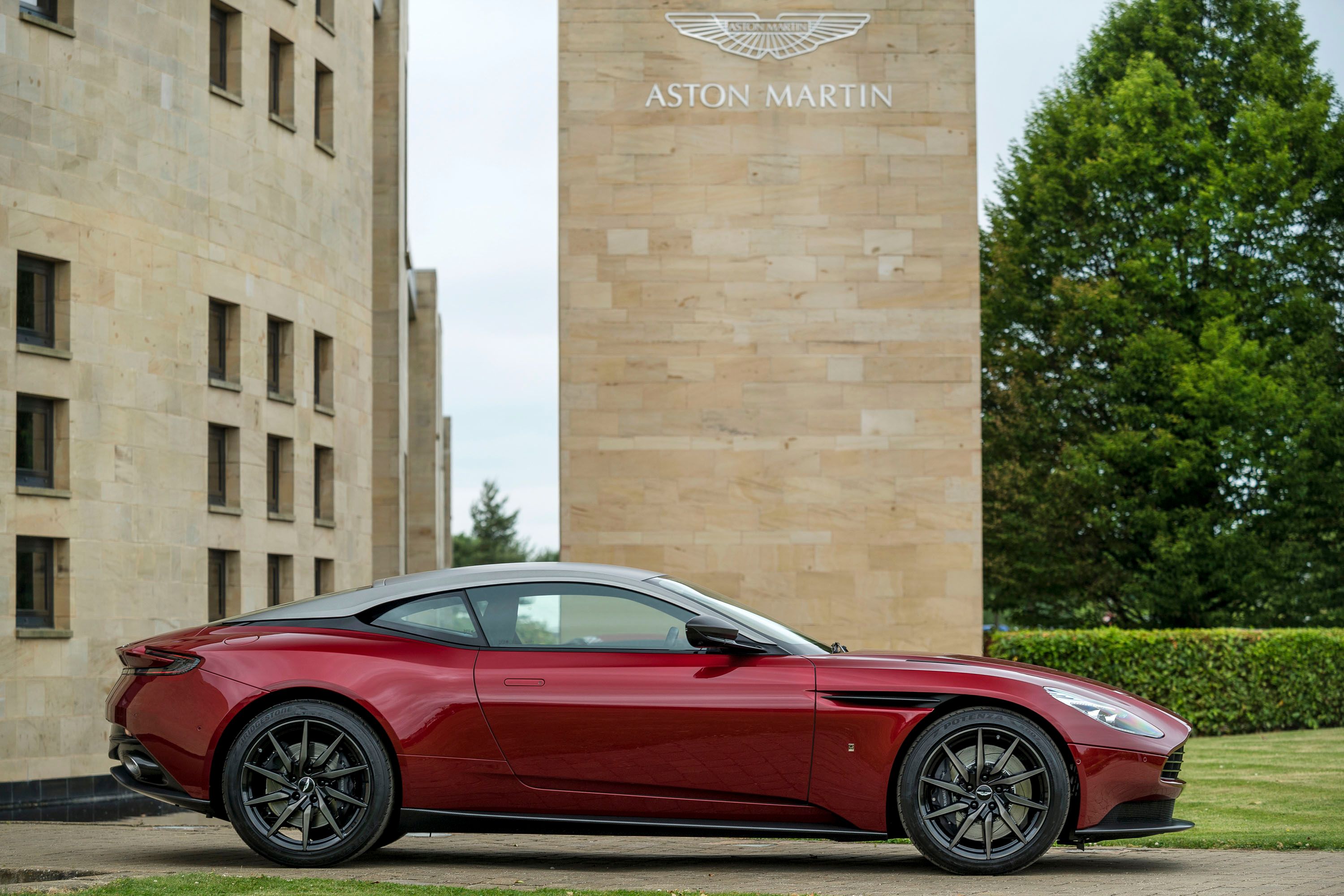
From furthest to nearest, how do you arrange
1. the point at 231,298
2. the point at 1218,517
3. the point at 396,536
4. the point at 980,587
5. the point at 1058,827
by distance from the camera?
the point at 396,536, the point at 1218,517, the point at 980,587, the point at 231,298, the point at 1058,827

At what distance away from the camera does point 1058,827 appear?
6.77 metres

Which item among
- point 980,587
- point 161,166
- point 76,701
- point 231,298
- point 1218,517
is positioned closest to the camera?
point 76,701

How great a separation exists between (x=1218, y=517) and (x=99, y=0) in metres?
21.7

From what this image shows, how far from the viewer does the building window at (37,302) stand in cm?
1694

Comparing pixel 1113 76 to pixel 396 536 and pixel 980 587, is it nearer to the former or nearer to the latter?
pixel 980 587

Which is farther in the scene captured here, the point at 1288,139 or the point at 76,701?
the point at 1288,139

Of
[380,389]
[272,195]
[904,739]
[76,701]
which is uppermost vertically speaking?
[272,195]

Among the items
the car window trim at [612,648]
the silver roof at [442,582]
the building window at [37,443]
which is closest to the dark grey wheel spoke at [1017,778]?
the car window trim at [612,648]

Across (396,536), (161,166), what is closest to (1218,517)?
(396,536)

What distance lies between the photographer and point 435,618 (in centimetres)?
723

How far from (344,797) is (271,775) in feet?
1.20

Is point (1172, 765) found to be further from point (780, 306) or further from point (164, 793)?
point (780, 306)

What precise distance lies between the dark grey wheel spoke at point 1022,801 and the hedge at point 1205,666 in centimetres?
1452

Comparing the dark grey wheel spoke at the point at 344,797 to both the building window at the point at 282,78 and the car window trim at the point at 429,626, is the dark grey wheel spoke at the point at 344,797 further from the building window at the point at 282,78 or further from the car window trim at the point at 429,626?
the building window at the point at 282,78
